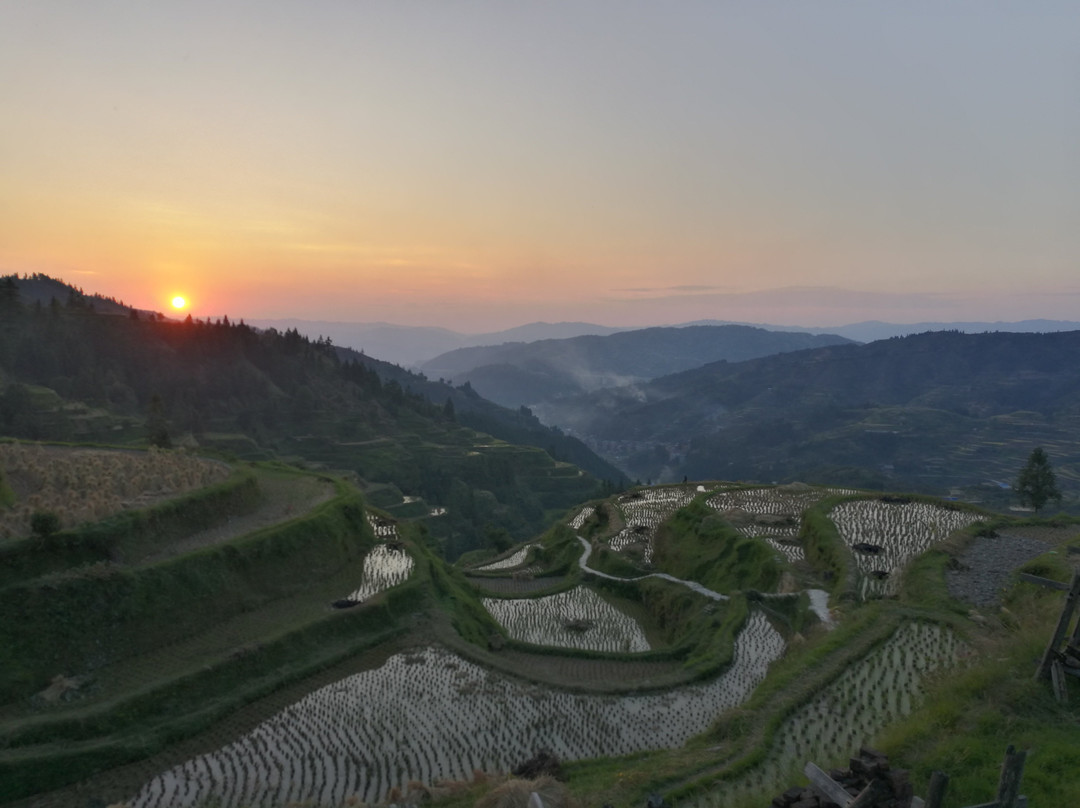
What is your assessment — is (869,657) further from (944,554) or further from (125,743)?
(125,743)

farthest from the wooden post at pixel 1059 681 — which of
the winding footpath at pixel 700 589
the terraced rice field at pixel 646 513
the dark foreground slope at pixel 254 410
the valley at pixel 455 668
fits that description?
the dark foreground slope at pixel 254 410

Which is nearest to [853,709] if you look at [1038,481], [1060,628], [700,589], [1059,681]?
[1059,681]

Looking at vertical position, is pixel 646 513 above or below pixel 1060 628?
below

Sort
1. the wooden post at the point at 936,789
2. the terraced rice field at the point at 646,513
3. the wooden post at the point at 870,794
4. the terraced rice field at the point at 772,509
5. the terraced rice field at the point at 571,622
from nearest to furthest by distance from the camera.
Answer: the wooden post at the point at 936,789, the wooden post at the point at 870,794, the terraced rice field at the point at 571,622, the terraced rice field at the point at 772,509, the terraced rice field at the point at 646,513

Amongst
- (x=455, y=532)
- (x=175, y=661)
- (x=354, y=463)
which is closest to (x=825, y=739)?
(x=175, y=661)

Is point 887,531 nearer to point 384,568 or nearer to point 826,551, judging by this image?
point 826,551

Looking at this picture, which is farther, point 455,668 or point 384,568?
point 384,568

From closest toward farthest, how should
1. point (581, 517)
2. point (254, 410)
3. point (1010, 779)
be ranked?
point (1010, 779) → point (581, 517) → point (254, 410)

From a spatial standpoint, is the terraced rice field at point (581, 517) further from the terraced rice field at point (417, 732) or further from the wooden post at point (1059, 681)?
the wooden post at point (1059, 681)
